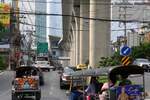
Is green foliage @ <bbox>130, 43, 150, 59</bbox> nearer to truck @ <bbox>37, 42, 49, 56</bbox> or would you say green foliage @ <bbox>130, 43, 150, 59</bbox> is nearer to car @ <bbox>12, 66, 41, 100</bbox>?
truck @ <bbox>37, 42, 49, 56</bbox>

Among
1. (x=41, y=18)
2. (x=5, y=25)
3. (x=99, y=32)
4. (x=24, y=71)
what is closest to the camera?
(x=24, y=71)

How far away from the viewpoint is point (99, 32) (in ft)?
142

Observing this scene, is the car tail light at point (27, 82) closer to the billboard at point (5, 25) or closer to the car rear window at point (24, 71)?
the car rear window at point (24, 71)

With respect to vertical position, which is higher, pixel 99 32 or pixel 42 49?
pixel 99 32

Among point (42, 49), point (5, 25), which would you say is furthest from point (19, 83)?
point (5, 25)

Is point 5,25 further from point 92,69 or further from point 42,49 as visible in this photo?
point 92,69

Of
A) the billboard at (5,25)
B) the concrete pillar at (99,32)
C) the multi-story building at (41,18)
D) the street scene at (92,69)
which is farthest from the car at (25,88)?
the billboard at (5,25)

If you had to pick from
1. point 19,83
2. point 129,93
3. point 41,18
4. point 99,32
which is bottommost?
point 19,83

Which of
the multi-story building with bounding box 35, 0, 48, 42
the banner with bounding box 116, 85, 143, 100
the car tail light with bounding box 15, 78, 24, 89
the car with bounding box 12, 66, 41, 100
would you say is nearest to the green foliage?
the multi-story building with bounding box 35, 0, 48, 42

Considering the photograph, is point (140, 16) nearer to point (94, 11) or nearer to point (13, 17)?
point (94, 11)

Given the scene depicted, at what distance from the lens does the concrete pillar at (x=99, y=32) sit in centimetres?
4256

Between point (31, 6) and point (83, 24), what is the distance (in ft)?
21.8

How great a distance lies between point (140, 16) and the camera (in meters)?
75.1

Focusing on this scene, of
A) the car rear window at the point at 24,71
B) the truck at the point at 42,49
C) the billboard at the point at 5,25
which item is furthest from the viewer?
the billboard at the point at 5,25
